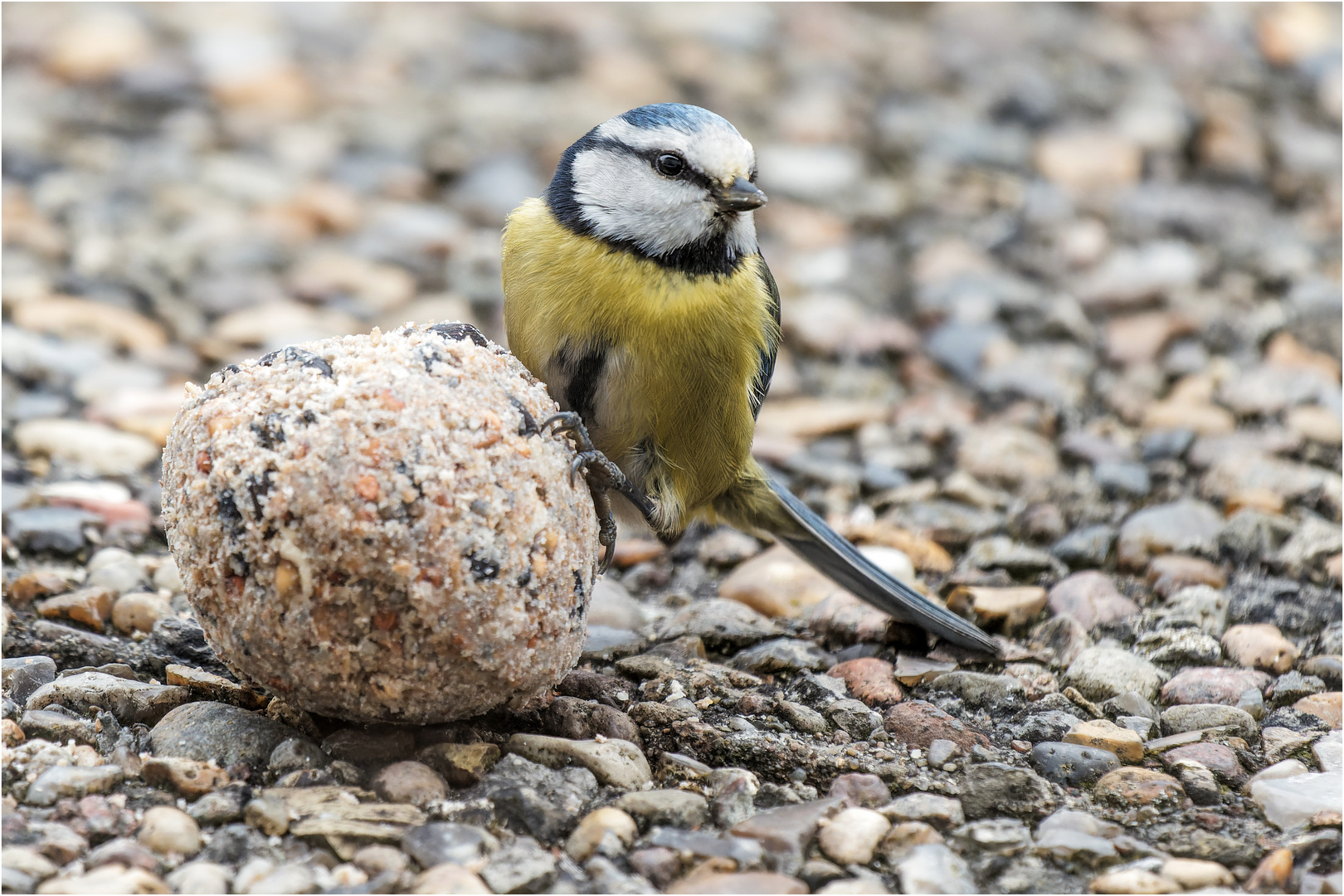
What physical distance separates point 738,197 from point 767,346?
0.48 metres

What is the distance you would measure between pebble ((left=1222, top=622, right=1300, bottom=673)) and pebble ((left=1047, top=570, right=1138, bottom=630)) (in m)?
0.32

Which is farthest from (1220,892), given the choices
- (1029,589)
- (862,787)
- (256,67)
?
(256,67)

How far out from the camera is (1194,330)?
5.86m

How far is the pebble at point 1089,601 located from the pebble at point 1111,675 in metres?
0.31

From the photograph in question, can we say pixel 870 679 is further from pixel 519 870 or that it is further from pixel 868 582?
pixel 519 870

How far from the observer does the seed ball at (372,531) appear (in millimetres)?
2543

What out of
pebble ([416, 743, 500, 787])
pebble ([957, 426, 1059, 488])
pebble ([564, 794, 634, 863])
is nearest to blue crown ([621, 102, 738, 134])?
pebble ([416, 743, 500, 787])

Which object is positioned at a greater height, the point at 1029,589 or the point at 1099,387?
the point at 1099,387

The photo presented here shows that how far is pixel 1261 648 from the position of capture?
3.65m

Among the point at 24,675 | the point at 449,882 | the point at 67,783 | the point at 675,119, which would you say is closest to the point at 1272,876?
the point at 449,882

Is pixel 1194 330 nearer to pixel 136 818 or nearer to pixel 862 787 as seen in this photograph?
pixel 862 787

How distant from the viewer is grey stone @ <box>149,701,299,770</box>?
277cm

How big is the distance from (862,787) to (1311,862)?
2.97 feet

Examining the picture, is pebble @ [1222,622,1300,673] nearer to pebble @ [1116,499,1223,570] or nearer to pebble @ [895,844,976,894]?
pebble @ [1116,499,1223,570]
